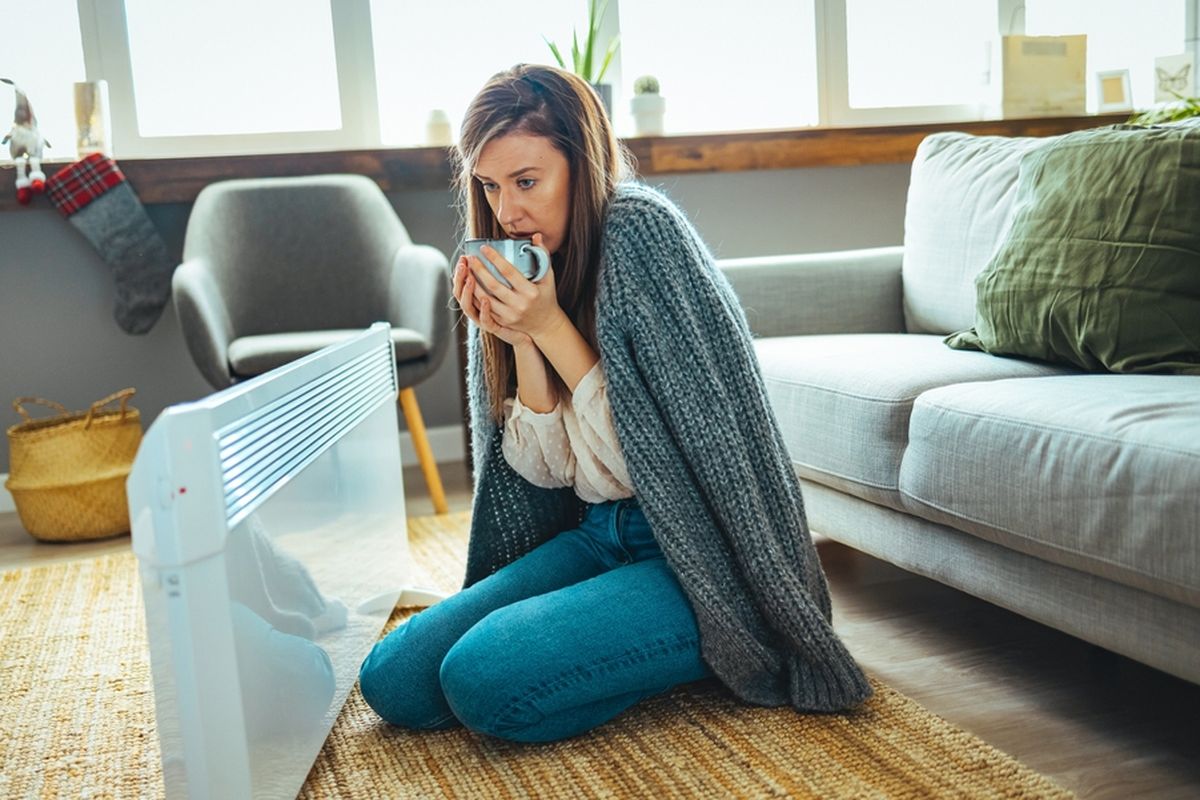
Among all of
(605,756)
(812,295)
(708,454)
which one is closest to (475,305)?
(708,454)

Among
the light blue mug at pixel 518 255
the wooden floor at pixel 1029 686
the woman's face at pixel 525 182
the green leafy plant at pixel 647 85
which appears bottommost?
the wooden floor at pixel 1029 686

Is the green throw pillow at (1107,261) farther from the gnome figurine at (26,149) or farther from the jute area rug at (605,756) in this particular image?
the gnome figurine at (26,149)

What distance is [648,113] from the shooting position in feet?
10.8

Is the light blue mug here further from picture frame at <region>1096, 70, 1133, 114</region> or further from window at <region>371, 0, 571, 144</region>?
picture frame at <region>1096, 70, 1133, 114</region>

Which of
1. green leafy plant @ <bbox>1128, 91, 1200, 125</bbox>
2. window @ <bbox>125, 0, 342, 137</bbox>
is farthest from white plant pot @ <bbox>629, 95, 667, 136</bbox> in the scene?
green leafy plant @ <bbox>1128, 91, 1200, 125</bbox>

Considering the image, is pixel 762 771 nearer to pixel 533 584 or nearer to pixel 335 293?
pixel 533 584

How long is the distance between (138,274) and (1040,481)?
237 centimetres

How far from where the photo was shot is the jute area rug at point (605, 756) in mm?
1223

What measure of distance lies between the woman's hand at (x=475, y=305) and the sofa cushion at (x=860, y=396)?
560 mm

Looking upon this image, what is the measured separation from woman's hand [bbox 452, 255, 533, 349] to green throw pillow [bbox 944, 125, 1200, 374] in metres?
0.80

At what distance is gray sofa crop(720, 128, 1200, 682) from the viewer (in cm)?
120

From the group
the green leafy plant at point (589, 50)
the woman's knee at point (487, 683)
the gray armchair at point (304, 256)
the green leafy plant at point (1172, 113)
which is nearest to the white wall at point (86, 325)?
the gray armchair at point (304, 256)

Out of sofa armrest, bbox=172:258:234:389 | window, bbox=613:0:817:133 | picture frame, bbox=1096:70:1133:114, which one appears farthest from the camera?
picture frame, bbox=1096:70:1133:114

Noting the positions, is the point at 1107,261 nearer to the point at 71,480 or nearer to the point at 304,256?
the point at 304,256
